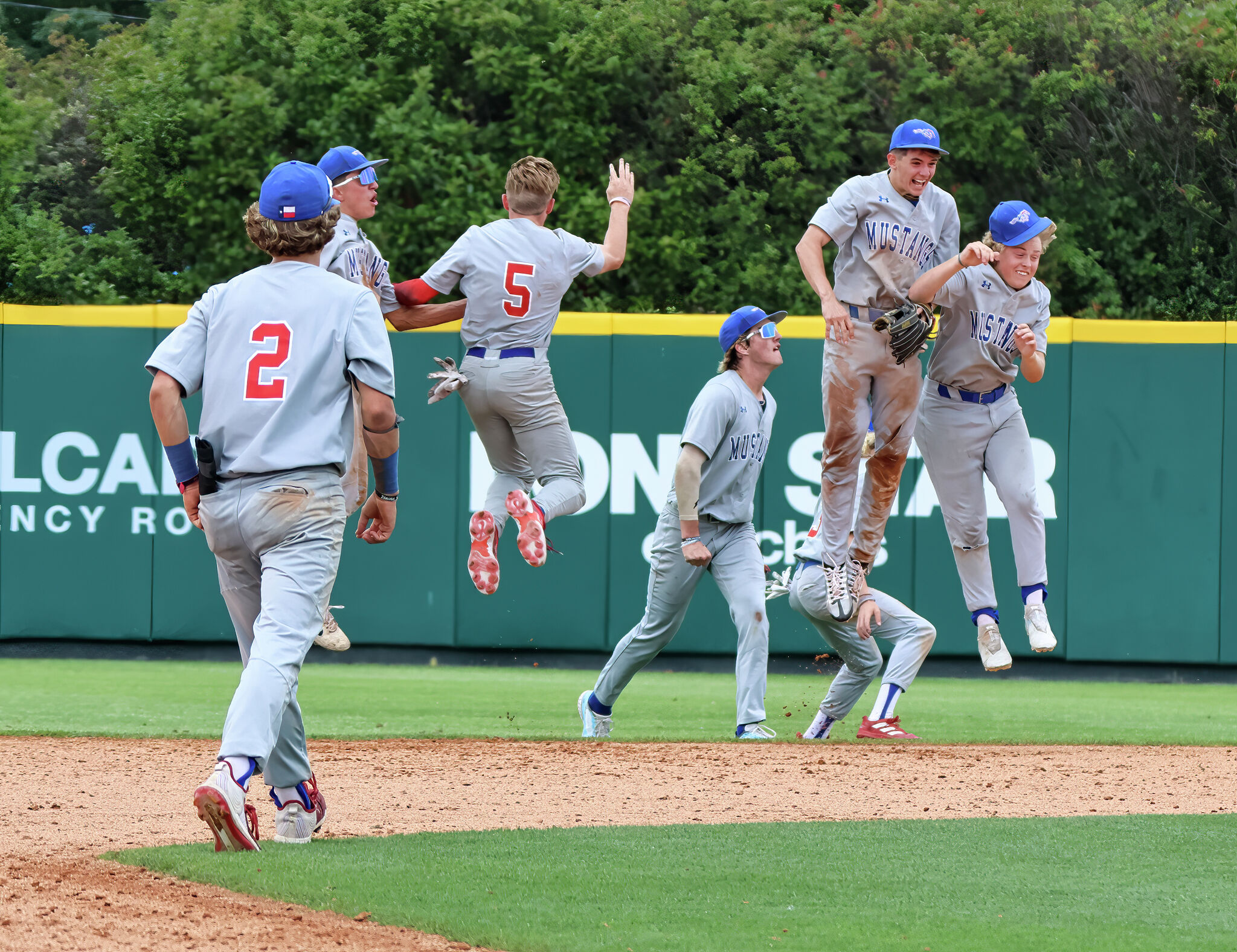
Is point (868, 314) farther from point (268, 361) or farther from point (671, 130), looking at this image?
point (671, 130)

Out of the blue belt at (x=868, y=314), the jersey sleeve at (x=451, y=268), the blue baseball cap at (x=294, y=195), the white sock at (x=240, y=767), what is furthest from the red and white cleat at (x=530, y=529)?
the white sock at (x=240, y=767)

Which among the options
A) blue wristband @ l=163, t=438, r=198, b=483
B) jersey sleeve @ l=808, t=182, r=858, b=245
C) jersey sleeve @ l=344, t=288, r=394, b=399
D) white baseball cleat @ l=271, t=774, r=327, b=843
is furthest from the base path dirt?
jersey sleeve @ l=808, t=182, r=858, b=245

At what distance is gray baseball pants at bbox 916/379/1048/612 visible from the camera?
7191mm

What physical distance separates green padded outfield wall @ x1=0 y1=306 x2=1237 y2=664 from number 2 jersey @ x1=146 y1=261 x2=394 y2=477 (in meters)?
7.46

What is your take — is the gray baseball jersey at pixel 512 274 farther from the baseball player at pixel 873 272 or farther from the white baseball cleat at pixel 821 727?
the white baseball cleat at pixel 821 727

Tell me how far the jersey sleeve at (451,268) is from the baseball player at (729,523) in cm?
139

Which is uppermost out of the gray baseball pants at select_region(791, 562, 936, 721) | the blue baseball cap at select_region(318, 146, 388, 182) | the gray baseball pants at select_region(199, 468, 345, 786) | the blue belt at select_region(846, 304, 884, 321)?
the blue baseball cap at select_region(318, 146, 388, 182)

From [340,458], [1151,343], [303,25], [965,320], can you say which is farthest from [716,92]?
[340,458]

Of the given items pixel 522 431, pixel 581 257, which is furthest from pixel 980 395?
pixel 522 431

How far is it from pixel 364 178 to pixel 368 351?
2.58 m

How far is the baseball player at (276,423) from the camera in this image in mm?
4270

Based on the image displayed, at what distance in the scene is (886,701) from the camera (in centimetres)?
788

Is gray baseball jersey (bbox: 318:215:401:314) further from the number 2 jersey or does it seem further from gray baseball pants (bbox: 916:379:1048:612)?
gray baseball pants (bbox: 916:379:1048:612)

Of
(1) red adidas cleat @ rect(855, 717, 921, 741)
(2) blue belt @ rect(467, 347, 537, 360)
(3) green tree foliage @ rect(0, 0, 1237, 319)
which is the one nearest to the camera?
(2) blue belt @ rect(467, 347, 537, 360)
